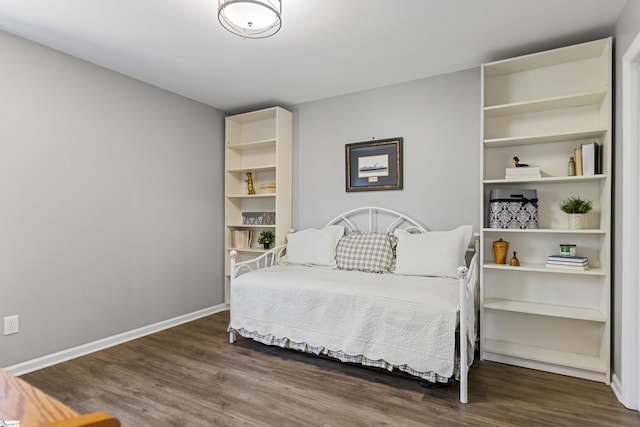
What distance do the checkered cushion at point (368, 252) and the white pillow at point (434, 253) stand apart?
0.37 feet

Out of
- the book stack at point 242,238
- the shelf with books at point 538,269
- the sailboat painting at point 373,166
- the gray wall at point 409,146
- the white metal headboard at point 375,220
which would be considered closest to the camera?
the shelf with books at point 538,269

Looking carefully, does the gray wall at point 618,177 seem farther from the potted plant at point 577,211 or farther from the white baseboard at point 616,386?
the potted plant at point 577,211

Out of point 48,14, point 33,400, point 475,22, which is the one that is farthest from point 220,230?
point 33,400

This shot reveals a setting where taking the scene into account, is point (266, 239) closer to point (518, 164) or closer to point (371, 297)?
point (371, 297)

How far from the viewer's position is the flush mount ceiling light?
1.87 metres

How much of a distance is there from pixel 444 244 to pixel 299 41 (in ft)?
6.19

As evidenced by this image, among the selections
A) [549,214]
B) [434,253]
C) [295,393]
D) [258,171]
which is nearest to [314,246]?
[434,253]

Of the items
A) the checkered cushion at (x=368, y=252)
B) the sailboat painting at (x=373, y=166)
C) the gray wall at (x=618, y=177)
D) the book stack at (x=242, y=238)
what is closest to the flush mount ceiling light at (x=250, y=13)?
the sailboat painting at (x=373, y=166)

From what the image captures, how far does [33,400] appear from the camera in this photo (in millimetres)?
723

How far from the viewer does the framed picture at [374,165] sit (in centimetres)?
336

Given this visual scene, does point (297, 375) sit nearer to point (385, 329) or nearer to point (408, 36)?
point (385, 329)

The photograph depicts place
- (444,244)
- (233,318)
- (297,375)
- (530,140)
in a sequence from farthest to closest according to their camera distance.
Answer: (233,318) → (444,244) → (530,140) → (297,375)

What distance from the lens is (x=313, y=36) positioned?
2508 mm

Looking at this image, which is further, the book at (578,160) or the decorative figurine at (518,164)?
the decorative figurine at (518,164)
